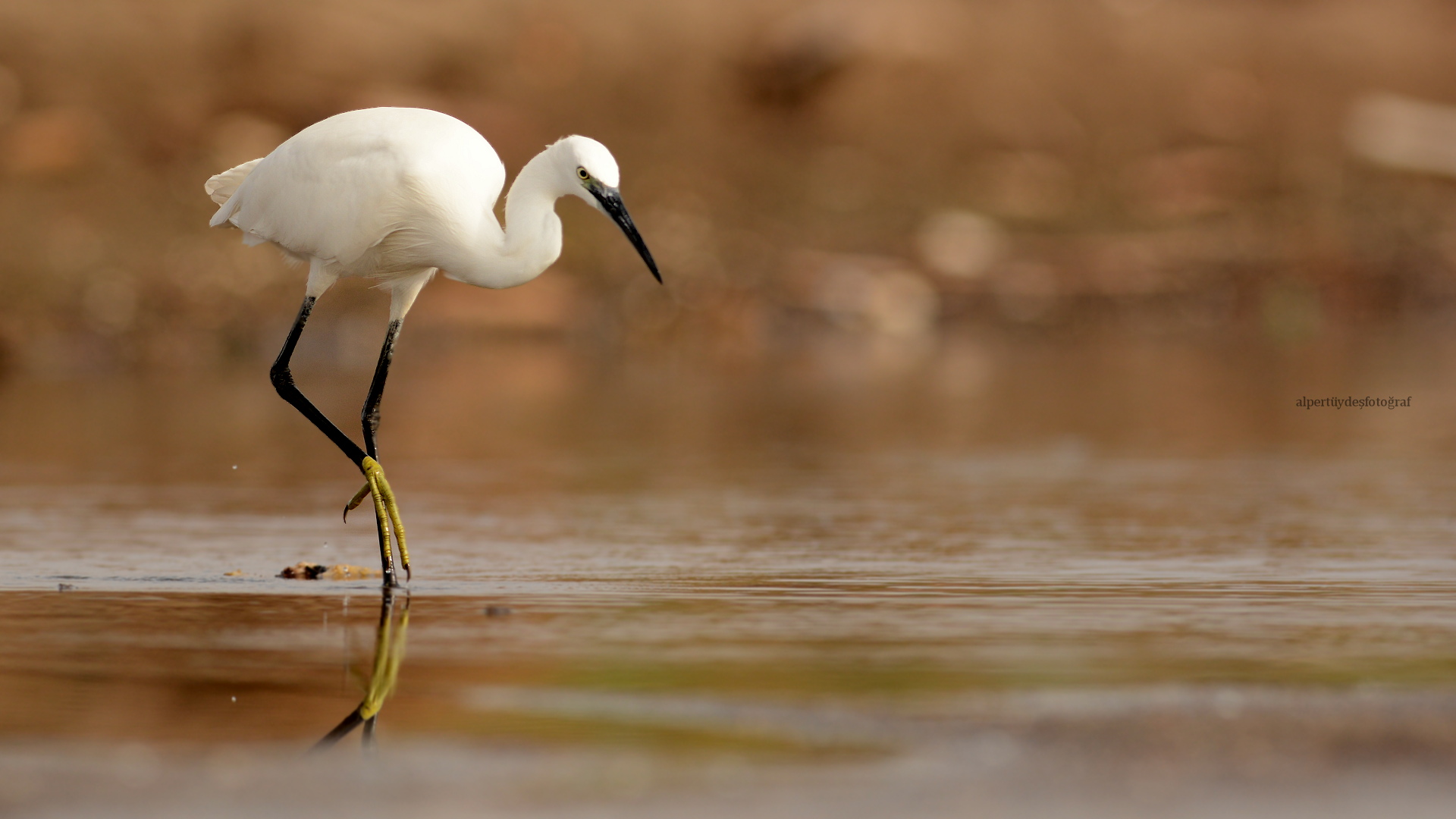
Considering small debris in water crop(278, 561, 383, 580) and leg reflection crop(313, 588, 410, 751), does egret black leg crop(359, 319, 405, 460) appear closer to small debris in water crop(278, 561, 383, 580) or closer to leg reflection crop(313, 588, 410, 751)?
small debris in water crop(278, 561, 383, 580)

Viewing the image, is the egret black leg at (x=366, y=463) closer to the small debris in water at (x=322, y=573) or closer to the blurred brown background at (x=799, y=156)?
the small debris in water at (x=322, y=573)

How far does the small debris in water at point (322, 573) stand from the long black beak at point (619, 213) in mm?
1532

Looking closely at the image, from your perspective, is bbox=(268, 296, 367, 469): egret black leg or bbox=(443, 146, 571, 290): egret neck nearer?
bbox=(443, 146, 571, 290): egret neck

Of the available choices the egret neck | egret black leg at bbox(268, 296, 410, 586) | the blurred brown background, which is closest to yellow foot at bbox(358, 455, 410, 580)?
egret black leg at bbox(268, 296, 410, 586)

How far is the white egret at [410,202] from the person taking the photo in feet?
27.8

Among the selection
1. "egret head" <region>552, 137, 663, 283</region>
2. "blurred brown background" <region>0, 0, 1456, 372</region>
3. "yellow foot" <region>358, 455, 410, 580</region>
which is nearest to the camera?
"yellow foot" <region>358, 455, 410, 580</region>

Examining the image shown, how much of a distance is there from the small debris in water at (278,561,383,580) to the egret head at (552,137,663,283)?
1559 mm

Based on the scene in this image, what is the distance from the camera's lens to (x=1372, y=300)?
86.4ft

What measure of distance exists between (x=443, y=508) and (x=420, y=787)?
19.8ft

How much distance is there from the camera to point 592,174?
8312 mm

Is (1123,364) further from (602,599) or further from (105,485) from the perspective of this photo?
(602,599)

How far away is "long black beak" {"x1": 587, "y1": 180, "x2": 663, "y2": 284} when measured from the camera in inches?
318

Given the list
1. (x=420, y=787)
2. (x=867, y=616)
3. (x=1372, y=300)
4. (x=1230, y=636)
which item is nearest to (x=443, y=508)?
(x=867, y=616)

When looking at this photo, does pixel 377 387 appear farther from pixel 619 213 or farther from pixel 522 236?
pixel 619 213
